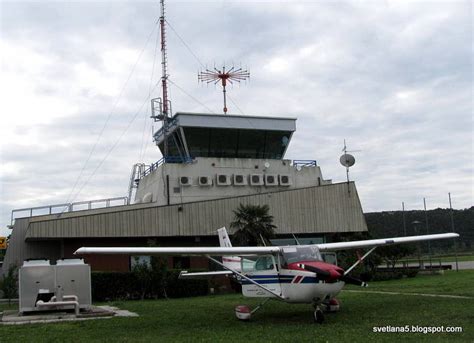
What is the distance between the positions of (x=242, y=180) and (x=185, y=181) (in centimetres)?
432

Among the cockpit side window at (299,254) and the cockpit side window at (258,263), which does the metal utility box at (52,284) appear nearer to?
the cockpit side window at (258,263)

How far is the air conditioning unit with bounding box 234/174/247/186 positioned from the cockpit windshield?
22.7m

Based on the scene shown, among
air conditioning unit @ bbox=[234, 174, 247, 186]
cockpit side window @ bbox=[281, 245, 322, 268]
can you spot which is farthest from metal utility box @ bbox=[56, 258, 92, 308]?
air conditioning unit @ bbox=[234, 174, 247, 186]

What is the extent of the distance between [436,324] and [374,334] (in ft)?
6.72

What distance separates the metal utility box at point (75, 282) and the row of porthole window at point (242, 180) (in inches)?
643

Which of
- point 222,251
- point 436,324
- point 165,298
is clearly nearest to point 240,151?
point 165,298

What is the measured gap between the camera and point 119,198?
37594mm

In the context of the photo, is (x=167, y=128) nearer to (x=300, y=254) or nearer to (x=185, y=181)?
(x=185, y=181)

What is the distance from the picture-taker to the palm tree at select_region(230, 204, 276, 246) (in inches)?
1217

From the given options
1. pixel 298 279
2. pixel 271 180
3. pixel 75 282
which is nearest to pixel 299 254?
pixel 298 279

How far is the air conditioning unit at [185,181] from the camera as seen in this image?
1425 inches

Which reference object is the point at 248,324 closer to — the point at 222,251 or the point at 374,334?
the point at 222,251

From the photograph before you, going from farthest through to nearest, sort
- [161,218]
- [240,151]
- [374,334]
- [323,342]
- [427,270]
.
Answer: [240,151] < [427,270] < [161,218] < [374,334] < [323,342]

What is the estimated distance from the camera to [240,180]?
3778 centimetres
